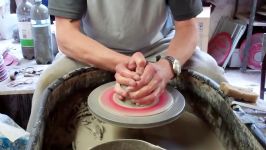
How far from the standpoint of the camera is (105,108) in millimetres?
955

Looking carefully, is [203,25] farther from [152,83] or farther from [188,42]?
[152,83]

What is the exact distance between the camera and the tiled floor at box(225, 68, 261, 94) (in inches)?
112

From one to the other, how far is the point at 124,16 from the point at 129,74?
0.43 metres

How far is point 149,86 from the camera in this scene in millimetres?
968

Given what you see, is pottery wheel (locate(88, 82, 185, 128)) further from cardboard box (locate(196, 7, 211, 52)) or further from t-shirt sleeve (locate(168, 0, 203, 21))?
cardboard box (locate(196, 7, 211, 52))

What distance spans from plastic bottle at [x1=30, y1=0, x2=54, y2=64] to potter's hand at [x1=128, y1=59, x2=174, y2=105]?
0.97 m

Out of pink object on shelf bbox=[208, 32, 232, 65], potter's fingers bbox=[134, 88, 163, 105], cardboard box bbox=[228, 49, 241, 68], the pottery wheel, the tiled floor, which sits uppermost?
potter's fingers bbox=[134, 88, 163, 105]

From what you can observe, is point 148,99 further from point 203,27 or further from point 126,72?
point 203,27

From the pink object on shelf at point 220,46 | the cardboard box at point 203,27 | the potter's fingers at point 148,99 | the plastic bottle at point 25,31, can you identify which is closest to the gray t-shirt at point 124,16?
the potter's fingers at point 148,99

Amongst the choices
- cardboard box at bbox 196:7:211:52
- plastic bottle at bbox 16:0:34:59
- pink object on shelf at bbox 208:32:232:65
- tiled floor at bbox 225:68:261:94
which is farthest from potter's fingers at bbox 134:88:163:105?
pink object on shelf at bbox 208:32:232:65

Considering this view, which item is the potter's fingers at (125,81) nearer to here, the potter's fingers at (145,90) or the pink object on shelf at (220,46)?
the potter's fingers at (145,90)

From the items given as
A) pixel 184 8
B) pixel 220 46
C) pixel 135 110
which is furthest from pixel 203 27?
pixel 135 110

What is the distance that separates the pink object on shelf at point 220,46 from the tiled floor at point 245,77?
0.17 m

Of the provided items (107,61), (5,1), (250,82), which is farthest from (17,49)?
(250,82)
